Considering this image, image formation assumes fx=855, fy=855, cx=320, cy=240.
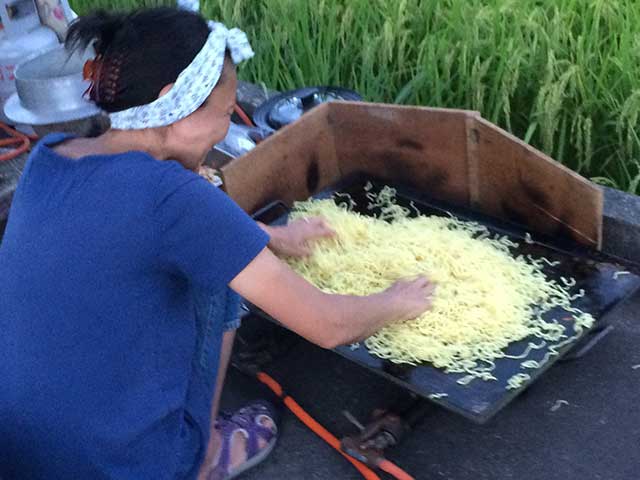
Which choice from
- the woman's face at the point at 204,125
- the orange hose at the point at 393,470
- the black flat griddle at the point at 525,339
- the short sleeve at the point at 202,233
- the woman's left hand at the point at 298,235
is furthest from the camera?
the woman's left hand at the point at 298,235

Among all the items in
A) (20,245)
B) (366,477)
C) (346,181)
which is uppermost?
(20,245)

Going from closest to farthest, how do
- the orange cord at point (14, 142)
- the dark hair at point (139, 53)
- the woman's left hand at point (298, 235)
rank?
the dark hair at point (139, 53) < the woman's left hand at point (298, 235) < the orange cord at point (14, 142)

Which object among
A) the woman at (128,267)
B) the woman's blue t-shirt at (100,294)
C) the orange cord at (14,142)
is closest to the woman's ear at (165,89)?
the woman at (128,267)

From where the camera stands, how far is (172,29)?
2215 mm

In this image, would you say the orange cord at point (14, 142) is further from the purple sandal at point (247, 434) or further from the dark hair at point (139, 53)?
the dark hair at point (139, 53)

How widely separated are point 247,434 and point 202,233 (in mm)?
1159

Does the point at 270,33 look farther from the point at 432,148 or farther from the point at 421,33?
the point at 432,148

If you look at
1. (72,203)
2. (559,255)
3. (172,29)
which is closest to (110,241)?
(72,203)

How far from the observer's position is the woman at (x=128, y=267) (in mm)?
2088

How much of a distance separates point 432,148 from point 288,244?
82cm

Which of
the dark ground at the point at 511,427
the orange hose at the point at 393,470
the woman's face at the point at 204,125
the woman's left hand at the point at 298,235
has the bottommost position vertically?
the dark ground at the point at 511,427

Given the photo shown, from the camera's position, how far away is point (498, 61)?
4.13 meters

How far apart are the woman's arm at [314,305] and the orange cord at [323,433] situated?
49 centimetres

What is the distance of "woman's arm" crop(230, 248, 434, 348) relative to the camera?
7.07ft
